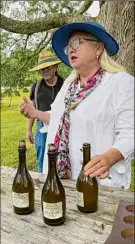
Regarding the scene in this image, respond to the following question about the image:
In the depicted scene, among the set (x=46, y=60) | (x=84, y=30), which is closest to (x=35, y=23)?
(x=46, y=60)

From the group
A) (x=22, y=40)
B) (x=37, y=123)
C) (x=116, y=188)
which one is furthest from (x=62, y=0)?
(x=116, y=188)

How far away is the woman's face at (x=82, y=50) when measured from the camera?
2.38ft

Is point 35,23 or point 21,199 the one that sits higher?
point 35,23

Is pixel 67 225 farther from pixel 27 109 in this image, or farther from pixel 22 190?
pixel 27 109

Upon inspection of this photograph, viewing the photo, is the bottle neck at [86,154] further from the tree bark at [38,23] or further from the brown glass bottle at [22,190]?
the tree bark at [38,23]

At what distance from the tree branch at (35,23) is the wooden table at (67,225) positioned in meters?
0.53

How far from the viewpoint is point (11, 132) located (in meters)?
0.90

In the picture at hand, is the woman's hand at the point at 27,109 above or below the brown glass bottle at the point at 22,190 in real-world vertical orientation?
above

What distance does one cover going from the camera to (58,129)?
780mm

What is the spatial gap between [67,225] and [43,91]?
2.16 feet

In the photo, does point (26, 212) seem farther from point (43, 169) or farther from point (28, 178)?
point (43, 169)

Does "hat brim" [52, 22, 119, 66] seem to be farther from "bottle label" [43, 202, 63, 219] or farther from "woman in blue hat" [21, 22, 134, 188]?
"bottle label" [43, 202, 63, 219]

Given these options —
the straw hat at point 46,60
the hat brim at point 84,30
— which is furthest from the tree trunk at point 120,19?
the straw hat at point 46,60

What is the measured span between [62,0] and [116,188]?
0.81 m
